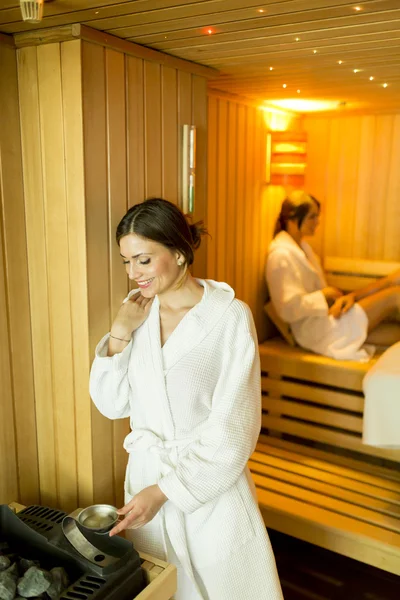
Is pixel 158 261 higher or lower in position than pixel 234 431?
higher

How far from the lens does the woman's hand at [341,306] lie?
142 inches

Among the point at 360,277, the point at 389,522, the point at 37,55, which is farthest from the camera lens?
the point at 360,277

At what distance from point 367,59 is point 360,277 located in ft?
6.98

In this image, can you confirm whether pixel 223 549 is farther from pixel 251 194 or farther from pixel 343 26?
pixel 251 194

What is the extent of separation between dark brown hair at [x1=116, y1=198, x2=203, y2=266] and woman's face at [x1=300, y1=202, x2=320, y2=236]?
224 cm

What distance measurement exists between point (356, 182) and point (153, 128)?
100 inches

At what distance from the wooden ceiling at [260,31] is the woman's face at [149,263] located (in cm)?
66

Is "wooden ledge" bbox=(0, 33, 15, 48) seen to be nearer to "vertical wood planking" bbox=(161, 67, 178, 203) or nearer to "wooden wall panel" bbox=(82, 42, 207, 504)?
"wooden wall panel" bbox=(82, 42, 207, 504)

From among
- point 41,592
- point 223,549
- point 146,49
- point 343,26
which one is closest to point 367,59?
point 343,26

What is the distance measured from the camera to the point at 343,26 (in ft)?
6.15

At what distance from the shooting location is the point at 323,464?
3.28 m

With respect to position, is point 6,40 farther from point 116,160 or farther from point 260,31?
point 260,31

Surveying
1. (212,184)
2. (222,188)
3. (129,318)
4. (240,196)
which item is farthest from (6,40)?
(240,196)

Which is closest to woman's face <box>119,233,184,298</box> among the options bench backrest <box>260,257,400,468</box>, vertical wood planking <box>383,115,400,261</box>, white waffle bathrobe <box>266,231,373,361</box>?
bench backrest <box>260,257,400,468</box>
